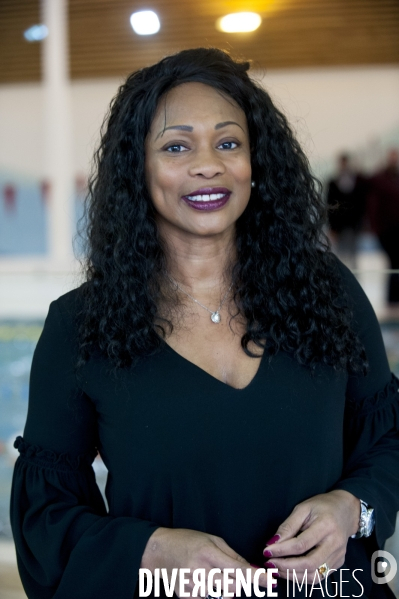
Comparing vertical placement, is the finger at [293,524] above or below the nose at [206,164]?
below

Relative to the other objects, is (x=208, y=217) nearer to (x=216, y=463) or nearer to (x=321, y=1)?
(x=216, y=463)

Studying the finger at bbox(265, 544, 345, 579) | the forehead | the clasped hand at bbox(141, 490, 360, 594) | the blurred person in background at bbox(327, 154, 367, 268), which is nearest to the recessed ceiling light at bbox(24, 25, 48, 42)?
the blurred person in background at bbox(327, 154, 367, 268)

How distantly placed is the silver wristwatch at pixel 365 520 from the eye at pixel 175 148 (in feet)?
2.57

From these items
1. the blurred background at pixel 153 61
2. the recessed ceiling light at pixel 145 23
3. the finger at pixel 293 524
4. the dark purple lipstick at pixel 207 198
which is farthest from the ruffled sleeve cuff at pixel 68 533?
the recessed ceiling light at pixel 145 23

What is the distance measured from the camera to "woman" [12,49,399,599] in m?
1.11

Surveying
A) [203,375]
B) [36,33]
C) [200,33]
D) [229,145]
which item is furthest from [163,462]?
[200,33]

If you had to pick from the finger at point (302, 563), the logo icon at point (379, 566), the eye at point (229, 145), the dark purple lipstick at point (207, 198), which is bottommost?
the logo icon at point (379, 566)

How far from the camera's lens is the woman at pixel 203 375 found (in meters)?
1.11

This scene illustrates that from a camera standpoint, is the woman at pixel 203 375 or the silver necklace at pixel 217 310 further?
the silver necklace at pixel 217 310

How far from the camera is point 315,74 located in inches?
184

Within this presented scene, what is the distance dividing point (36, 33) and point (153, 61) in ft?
2.67

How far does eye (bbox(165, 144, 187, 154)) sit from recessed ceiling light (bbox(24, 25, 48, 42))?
3270mm

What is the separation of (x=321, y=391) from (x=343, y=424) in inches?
7.1

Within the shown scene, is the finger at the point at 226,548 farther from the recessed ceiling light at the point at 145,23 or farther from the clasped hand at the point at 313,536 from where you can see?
the recessed ceiling light at the point at 145,23
